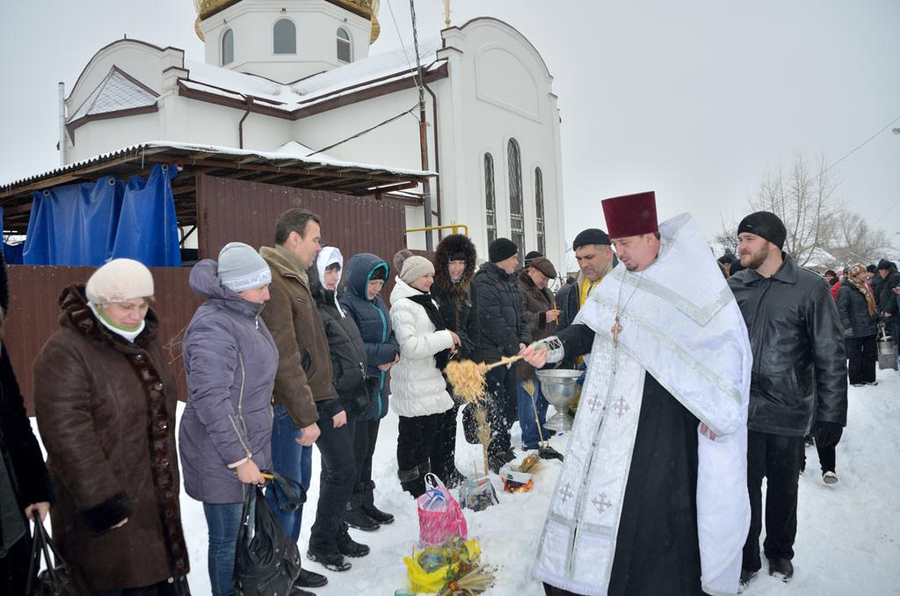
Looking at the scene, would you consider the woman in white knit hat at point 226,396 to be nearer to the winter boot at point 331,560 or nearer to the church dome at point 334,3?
the winter boot at point 331,560

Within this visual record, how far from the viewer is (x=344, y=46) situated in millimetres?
24859

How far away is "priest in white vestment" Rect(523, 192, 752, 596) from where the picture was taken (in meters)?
2.94

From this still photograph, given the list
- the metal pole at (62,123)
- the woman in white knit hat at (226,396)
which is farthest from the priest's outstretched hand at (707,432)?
the metal pole at (62,123)

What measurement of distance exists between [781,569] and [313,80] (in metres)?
22.8

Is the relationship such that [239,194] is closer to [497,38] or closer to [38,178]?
[38,178]

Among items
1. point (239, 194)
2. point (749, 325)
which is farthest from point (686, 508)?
point (239, 194)

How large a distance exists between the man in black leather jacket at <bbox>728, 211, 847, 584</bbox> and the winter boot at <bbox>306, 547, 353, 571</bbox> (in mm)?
2617

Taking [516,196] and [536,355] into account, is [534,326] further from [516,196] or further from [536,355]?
[516,196]

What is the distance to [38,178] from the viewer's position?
991 centimetres

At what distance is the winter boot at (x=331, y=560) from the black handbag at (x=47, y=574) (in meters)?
1.79

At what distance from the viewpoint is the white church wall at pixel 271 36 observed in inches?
925

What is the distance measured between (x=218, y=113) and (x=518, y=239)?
11011 millimetres

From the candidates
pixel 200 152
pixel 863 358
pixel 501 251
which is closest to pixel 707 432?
pixel 501 251

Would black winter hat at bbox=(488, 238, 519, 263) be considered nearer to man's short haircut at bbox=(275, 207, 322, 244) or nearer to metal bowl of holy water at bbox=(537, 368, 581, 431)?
metal bowl of holy water at bbox=(537, 368, 581, 431)
